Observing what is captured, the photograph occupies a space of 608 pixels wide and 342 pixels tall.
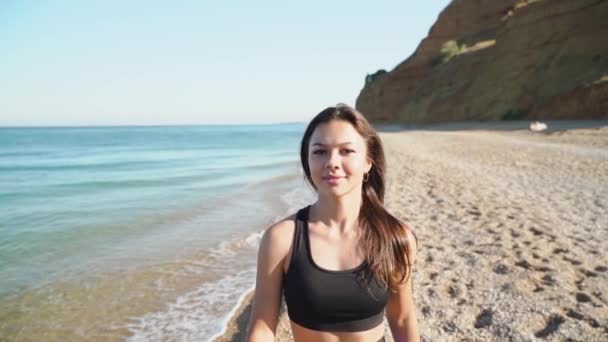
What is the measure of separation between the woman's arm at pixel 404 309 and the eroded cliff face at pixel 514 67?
1087 inches

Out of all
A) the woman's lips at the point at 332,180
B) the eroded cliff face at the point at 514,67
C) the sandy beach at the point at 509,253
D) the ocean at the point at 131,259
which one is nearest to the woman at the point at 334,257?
the woman's lips at the point at 332,180

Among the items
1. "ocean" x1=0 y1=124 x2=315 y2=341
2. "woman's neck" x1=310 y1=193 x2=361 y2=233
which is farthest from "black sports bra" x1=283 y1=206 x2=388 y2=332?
"ocean" x1=0 y1=124 x2=315 y2=341

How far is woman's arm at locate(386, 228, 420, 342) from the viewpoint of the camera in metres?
1.87

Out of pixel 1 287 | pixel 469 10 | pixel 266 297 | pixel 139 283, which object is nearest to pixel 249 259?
pixel 139 283

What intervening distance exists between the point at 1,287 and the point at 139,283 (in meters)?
2.09

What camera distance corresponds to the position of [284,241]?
1702 mm

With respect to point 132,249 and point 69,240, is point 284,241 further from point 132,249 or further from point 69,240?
point 69,240

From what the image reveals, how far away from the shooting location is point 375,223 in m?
1.85

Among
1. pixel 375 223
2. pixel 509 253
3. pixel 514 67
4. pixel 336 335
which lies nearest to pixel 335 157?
pixel 375 223

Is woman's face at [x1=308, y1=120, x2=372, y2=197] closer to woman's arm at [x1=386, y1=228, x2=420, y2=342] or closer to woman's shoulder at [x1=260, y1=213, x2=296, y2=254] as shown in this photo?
woman's shoulder at [x1=260, y1=213, x2=296, y2=254]

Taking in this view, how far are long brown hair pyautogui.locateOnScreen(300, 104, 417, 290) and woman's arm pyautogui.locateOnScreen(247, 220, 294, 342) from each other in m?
0.35

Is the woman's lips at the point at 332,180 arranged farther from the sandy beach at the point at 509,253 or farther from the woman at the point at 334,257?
the sandy beach at the point at 509,253

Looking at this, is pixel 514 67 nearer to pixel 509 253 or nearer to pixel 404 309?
pixel 509 253

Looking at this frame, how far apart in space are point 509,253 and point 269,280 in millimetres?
4381
